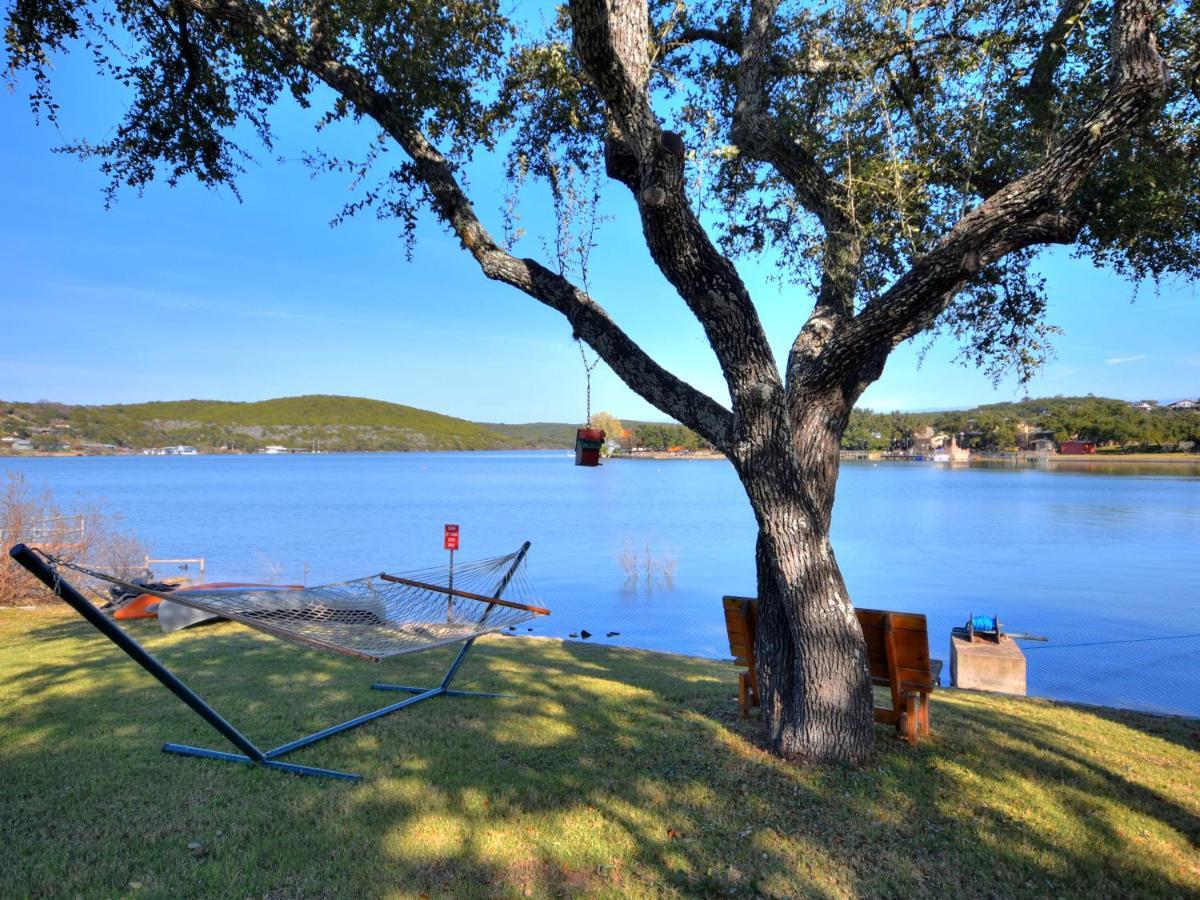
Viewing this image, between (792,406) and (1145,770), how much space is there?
2.56m

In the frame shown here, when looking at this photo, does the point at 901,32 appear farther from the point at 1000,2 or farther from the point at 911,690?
the point at 911,690

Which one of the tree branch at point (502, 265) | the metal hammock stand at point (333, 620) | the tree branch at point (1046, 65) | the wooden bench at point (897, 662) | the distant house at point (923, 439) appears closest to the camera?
the metal hammock stand at point (333, 620)

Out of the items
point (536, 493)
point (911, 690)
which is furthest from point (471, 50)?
point (536, 493)

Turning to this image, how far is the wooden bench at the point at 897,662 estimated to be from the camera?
370 centimetres

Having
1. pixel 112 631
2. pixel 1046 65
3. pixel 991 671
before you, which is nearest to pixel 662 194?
pixel 112 631

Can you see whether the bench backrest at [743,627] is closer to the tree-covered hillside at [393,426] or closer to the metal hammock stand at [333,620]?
the metal hammock stand at [333,620]

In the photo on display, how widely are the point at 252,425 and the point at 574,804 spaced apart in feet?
475

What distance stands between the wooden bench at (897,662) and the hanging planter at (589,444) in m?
1.33

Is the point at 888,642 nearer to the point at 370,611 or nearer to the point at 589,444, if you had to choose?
the point at 589,444

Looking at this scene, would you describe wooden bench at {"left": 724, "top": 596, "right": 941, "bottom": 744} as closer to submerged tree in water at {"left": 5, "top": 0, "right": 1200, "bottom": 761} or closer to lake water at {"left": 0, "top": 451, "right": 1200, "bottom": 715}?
submerged tree in water at {"left": 5, "top": 0, "right": 1200, "bottom": 761}

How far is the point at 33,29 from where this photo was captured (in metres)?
4.80

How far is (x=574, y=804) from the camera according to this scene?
298 centimetres

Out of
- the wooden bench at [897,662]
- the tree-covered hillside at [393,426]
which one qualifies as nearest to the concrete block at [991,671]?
the wooden bench at [897,662]

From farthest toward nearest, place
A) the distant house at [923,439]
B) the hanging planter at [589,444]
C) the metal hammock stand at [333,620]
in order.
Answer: the distant house at [923,439]
the hanging planter at [589,444]
the metal hammock stand at [333,620]
